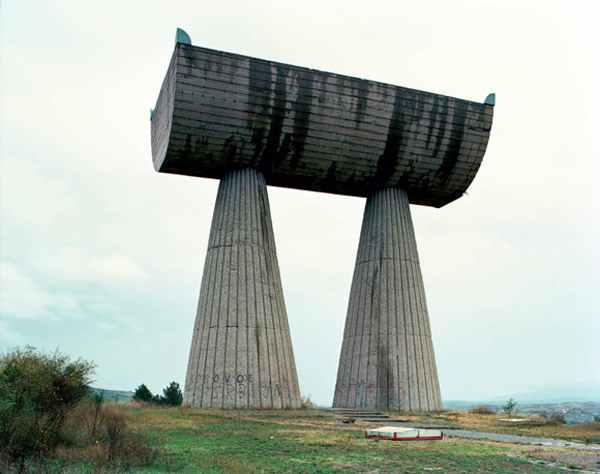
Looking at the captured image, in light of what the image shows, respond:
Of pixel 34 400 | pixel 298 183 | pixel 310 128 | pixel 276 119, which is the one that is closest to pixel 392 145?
pixel 310 128

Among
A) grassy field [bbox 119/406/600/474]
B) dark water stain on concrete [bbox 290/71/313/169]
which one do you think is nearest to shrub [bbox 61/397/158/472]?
grassy field [bbox 119/406/600/474]

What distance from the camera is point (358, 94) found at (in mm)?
23641

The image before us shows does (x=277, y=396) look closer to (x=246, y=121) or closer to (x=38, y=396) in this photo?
(x=246, y=121)

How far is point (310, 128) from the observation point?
2350cm

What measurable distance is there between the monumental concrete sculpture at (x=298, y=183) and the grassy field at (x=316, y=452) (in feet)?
20.5

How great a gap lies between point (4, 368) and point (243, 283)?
12.4m

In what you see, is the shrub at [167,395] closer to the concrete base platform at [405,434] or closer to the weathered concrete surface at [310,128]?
the weathered concrete surface at [310,128]

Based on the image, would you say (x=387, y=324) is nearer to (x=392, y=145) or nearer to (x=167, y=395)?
(x=392, y=145)

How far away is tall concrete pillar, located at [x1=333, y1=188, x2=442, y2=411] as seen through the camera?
2386 cm

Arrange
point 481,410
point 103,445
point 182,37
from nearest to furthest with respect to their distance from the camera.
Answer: point 103,445 → point 182,37 → point 481,410

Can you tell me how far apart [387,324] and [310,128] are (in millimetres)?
8444

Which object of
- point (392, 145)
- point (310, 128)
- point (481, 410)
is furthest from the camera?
point (392, 145)

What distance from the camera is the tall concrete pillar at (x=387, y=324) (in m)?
23.9

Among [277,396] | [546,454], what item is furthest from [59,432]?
[277,396]
